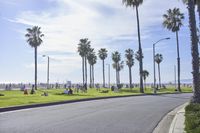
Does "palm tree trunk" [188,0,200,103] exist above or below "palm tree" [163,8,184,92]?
below

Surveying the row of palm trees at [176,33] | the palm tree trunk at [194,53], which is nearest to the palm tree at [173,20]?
the row of palm trees at [176,33]

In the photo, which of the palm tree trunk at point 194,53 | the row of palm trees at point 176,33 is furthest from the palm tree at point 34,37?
the palm tree trunk at point 194,53

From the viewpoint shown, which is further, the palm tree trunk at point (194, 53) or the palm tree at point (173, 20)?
the palm tree at point (173, 20)

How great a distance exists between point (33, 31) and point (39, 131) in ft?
296

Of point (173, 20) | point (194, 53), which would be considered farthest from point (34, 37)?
point (194, 53)

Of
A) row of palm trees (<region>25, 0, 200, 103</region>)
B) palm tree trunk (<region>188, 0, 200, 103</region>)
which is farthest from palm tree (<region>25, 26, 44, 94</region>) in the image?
palm tree trunk (<region>188, 0, 200, 103</region>)

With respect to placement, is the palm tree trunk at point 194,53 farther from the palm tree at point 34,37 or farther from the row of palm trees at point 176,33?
the palm tree at point 34,37

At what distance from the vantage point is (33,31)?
335 feet

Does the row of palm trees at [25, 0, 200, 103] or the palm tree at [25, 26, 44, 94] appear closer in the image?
the row of palm trees at [25, 0, 200, 103]

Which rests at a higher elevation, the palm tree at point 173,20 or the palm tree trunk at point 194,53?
the palm tree at point 173,20

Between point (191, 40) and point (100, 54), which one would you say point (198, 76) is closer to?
point (191, 40)

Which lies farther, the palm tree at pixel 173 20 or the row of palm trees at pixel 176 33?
the palm tree at pixel 173 20

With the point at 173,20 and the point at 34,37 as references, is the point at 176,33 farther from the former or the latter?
the point at 34,37

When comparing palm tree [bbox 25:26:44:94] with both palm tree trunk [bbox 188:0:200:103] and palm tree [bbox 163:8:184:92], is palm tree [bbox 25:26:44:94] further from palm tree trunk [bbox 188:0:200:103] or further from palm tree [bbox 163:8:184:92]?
palm tree trunk [bbox 188:0:200:103]
